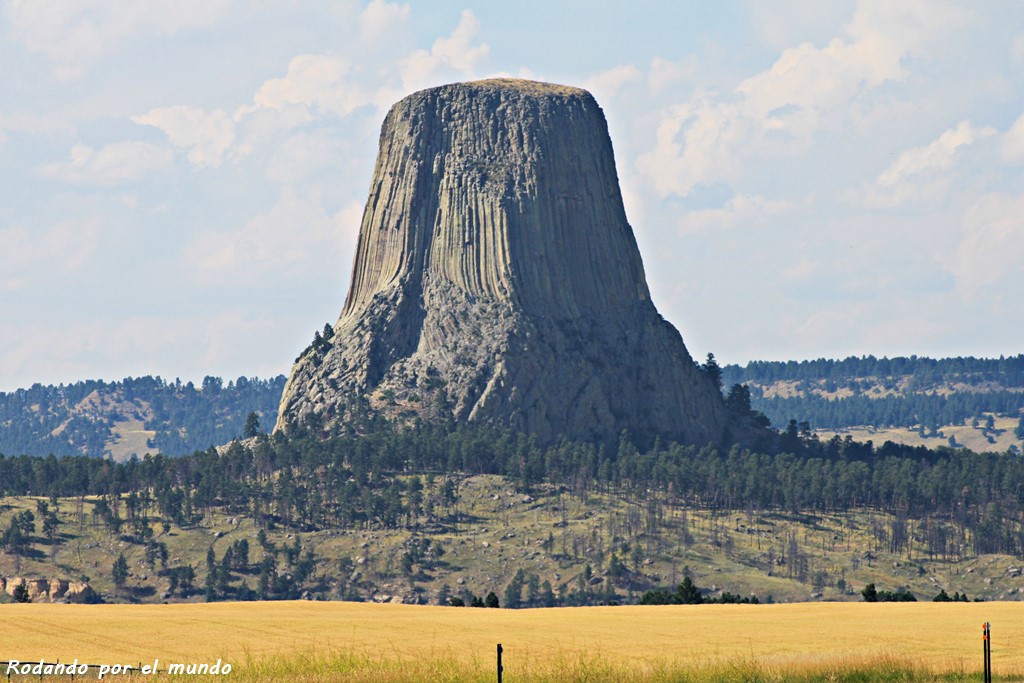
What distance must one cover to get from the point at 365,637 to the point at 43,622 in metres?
16.4

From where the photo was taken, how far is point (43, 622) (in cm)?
8506

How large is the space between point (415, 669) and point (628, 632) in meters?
23.2

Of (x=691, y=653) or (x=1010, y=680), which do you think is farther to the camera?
(x=691, y=653)

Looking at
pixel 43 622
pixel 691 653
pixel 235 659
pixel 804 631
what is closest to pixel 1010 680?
pixel 691 653

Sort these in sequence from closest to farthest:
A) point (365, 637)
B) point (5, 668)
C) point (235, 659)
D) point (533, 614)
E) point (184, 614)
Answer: point (5, 668)
point (235, 659)
point (365, 637)
point (184, 614)
point (533, 614)

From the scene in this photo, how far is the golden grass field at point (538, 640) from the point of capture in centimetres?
6775

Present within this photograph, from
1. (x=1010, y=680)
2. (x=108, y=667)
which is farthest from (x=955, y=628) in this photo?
(x=108, y=667)

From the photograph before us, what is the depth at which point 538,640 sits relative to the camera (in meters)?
82.9

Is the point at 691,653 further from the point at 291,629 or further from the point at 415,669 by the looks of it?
the point at 291,629

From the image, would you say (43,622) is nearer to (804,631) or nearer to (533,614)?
(533,614)

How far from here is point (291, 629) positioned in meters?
86.4

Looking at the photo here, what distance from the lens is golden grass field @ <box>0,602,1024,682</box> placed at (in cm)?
6775

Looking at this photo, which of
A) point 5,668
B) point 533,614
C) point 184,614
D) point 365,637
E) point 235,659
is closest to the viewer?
point 5,668

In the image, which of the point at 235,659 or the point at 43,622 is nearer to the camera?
the point at 235,659
